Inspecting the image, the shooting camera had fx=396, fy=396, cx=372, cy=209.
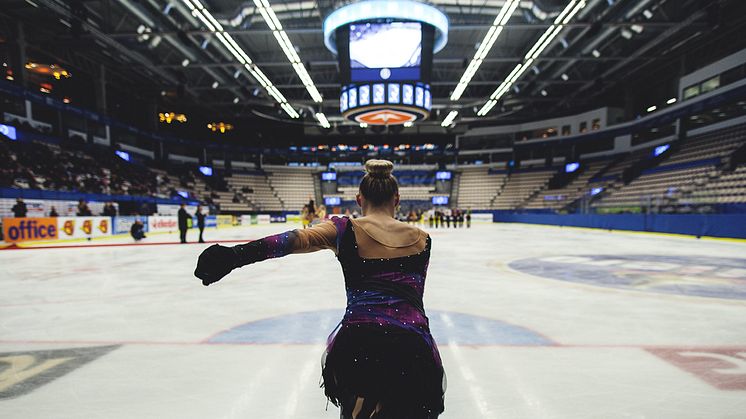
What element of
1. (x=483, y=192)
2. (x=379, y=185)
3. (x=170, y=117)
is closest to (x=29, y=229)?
(x=379, y=185)

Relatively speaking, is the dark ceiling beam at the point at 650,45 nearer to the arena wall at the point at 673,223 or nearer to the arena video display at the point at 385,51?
the arena wall at the point at 673,223

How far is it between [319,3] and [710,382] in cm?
2032

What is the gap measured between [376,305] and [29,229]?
58.2 ft

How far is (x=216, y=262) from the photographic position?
4.22 feet

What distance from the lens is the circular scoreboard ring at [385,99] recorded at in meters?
18.6

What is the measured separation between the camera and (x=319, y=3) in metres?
19.0

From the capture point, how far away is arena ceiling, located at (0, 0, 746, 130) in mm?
18469

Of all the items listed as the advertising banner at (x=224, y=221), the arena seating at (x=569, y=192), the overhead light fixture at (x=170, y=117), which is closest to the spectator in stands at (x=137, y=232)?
the advertising banner at (x=224, y=221)

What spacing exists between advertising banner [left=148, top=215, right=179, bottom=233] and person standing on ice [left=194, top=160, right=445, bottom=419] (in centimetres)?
2237

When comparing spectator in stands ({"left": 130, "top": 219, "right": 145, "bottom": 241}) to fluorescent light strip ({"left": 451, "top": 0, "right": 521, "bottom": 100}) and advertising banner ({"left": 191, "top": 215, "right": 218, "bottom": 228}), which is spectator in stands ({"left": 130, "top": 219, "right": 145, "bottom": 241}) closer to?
advertising banner ({"left": 191, "top": 215, "right": 218, "bottom": 228})

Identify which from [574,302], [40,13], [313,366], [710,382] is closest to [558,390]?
[710,382]

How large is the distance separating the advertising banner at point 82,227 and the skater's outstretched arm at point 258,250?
712 inches

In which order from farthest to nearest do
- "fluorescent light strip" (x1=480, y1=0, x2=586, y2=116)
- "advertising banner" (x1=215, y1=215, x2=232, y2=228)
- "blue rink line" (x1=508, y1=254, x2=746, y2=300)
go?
1. "advertising banner" (x1=215, y1=215, x2=232, y2=228)
2. "fluorescent light strip" (x1=480, y1=0, x2=586, y2=116)
3. "blue rink line" (x1=508, y1=254, x2=746, y2=300)

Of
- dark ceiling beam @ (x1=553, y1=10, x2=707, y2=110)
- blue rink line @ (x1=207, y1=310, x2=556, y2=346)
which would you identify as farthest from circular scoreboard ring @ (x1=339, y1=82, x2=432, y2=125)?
blue rink line @ (x1=207, y1=310, x2=556, y2=346)
